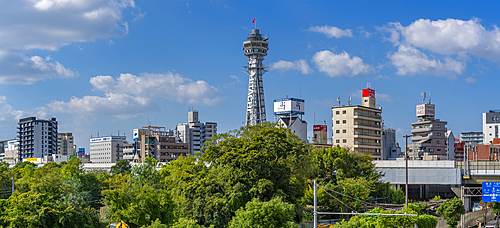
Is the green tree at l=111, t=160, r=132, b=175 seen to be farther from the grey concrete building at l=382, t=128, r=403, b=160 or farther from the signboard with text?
the grey concrete building at l=382, t=128, r=403, b=160

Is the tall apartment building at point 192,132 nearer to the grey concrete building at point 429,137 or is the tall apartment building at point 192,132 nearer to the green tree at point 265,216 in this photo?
the grey concrete building at point 429,137

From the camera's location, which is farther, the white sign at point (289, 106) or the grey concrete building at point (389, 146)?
the white sign at point (289, 106)

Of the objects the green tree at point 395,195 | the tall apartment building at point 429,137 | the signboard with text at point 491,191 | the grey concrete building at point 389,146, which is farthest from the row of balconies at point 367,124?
the signboard with text at point 491,191

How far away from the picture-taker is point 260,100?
174875 mm

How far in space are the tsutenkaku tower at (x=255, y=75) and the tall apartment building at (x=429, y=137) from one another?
57553 millimetres

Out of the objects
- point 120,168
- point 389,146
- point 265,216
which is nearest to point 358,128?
point 389,146

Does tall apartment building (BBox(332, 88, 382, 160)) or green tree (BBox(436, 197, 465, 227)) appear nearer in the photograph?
green tree (BBox(436, 197, 465, 227))

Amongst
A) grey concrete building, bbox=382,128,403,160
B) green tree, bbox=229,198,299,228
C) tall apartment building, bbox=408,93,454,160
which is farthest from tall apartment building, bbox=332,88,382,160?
green tree, bbox=229,198,299,228

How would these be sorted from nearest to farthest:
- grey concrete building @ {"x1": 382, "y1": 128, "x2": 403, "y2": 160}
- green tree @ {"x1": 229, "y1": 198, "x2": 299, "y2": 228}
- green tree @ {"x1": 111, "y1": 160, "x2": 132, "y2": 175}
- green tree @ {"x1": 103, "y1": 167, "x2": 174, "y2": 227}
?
green tree @ {"x1": 229, "y1": 198, "x2": 299, "y2": 228} → green tree @ {"x1": 103, "y1": 167, "x2": 174, "y2": 227} → green tree @ {"x1": 111, "y1": 160, "x2": 132, "y2": 175} → grey concrete building @ {"x1": 382, "y1": 128, "x2": 403, "y2": 160}

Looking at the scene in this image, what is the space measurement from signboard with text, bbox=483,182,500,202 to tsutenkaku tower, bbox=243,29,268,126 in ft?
400

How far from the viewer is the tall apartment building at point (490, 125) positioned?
173 meters

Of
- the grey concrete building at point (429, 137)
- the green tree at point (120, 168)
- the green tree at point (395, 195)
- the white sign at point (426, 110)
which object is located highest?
the white sign at point (426, 110)

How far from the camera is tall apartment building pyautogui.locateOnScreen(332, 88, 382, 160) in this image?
112 meters

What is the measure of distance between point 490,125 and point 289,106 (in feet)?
285
